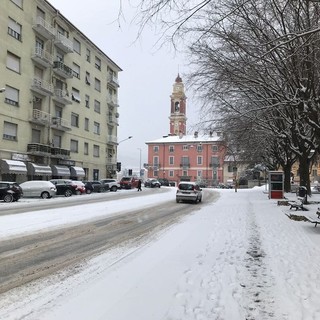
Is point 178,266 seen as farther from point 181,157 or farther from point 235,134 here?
point 181,157

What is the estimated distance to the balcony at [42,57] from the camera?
4319 centimetres

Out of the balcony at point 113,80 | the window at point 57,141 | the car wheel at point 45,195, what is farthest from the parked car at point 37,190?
the balcony at point 113,80

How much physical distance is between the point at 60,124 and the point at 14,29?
11.8 m

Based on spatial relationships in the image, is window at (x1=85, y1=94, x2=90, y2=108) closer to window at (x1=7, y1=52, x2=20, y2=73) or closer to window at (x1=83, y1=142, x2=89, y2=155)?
window at (x1=83, y1=142, x2=89, y2=155)

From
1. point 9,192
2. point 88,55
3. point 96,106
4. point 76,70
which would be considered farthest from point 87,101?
point 9,192

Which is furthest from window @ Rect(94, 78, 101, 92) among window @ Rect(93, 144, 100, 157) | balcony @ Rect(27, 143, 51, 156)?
balcony @ Rect(27, 143, 51, 156)

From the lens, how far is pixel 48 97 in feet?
154

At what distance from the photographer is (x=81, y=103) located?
2206 inches

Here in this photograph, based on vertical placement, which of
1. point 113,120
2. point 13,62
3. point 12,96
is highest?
point 13,62

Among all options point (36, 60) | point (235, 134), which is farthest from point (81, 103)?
point (235, 134)

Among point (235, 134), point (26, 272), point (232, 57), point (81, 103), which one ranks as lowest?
point (26, 272)

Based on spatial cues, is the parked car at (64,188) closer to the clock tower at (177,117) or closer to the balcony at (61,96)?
the balcony at (61,96)

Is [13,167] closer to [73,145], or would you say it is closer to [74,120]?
[73,145]

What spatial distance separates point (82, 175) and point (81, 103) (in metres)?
9.63
